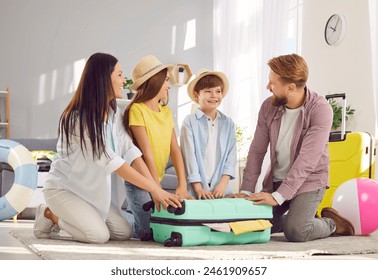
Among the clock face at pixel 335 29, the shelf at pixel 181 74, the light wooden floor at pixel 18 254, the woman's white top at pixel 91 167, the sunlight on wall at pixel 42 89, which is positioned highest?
the clock face at pixel 335 29

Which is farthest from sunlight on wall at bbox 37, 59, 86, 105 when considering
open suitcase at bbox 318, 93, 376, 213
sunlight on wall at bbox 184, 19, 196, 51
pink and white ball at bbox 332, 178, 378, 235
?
pink and white ball at bbox 332, 178, 378, 235

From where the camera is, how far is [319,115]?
2896mm

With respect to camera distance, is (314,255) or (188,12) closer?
(314,255)

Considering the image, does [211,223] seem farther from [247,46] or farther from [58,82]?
[58,82]

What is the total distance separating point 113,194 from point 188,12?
4942 mm

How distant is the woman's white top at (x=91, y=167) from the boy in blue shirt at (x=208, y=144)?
1.19 ft

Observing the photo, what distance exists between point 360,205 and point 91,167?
142 centimetres

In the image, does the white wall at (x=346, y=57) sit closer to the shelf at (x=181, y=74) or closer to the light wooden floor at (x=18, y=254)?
the shelf at (x=181, y=74)

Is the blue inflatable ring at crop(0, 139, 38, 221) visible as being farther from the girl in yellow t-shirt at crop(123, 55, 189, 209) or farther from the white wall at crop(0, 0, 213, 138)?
the white wall at crop(0, 0, 213, 138)

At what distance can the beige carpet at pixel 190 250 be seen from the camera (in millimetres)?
2209

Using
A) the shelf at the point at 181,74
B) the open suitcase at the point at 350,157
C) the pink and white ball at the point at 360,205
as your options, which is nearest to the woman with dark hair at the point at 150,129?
the pink and white ball at the point at 360,205
